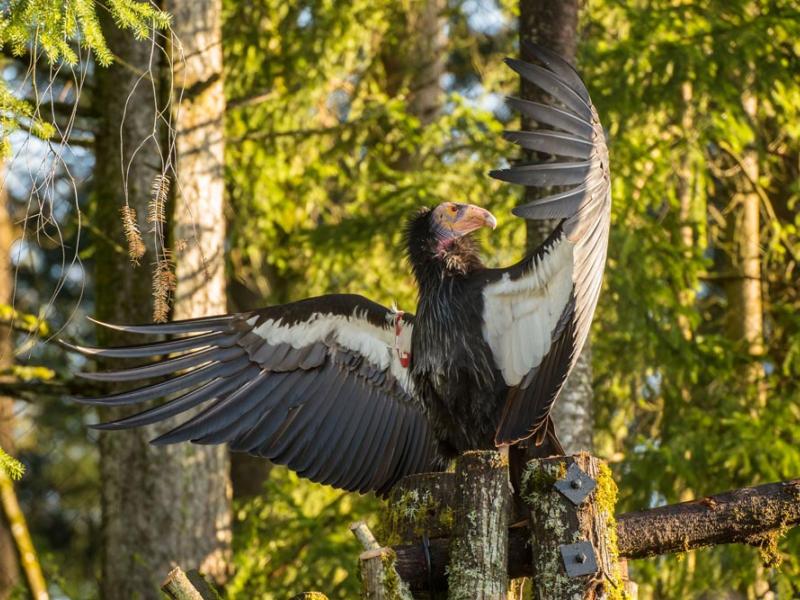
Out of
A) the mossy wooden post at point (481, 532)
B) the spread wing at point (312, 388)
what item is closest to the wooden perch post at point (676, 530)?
the mossy wooden post at point (481, 532)

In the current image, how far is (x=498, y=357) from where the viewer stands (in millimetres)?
5590

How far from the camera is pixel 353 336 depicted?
238 inches

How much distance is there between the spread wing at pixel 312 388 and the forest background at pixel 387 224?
1.03 m

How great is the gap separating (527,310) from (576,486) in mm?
1228

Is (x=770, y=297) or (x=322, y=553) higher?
(x=770, y=297)

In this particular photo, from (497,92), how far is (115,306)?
5710mm

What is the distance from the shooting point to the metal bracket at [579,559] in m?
4.32

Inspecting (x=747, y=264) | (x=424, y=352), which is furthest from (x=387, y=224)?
(x=424, y=352)

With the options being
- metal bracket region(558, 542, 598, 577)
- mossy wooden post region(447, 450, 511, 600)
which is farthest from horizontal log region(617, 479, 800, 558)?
mossy wooden post region(447, 450, 511, 600)

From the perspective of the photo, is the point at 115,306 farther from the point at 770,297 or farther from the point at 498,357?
the point at 770,297

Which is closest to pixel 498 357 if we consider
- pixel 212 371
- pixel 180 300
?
pixel 212 371

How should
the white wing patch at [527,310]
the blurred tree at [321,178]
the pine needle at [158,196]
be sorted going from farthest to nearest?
the blurred tree at [321,178]
the white wing patch at [527,310]
the pine needle at [158,196]

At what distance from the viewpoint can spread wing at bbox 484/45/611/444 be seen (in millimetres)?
4898

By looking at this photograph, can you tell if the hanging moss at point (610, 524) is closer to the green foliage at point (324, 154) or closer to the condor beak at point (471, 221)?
the condor beak at point (471, 221)
